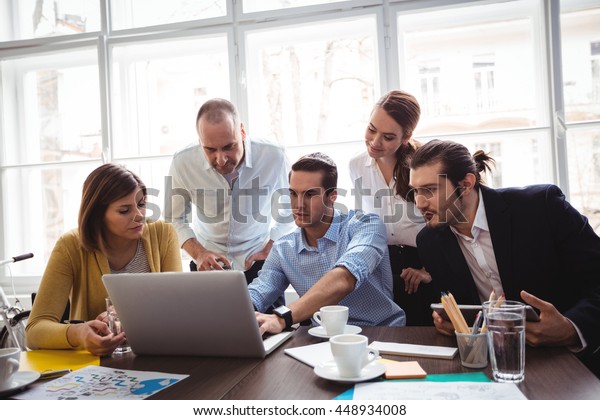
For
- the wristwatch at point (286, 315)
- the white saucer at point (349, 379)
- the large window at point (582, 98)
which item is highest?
the large window at point (582, 98)

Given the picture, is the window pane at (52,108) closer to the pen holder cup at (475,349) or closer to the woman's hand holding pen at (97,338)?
the woman's hand holding pen at (97,338)

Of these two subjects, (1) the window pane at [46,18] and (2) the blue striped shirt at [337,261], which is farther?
→ (1) the window pane at [46,18]

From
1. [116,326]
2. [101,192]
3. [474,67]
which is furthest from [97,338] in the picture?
[474,67]

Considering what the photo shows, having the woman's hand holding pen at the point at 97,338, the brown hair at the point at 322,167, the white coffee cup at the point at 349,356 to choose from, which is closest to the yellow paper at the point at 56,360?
the woman's hand holding pen at the point at 97,338

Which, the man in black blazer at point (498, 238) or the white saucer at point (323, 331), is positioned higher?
the man in black blazer at point (498, 238)

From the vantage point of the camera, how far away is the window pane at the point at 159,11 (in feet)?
11.1

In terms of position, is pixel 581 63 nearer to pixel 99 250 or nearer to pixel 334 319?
pixel 334 319

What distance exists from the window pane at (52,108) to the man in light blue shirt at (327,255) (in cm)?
227

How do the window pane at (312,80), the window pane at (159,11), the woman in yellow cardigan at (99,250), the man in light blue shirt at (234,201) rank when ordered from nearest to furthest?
the woman in yellow cardigan at (99,250) < the man in light blue shirt at (234,201) < the window pane at (312,80) < the window pane at (159,11)

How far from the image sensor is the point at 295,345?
133 cm

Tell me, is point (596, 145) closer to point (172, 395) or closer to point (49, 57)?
point (172, 395)

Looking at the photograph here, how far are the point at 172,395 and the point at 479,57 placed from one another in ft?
9.36

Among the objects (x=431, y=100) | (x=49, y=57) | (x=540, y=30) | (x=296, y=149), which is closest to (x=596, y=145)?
(x=540, y=30)

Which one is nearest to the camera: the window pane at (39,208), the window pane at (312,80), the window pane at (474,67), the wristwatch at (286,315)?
the wristwatch at (286,315)
